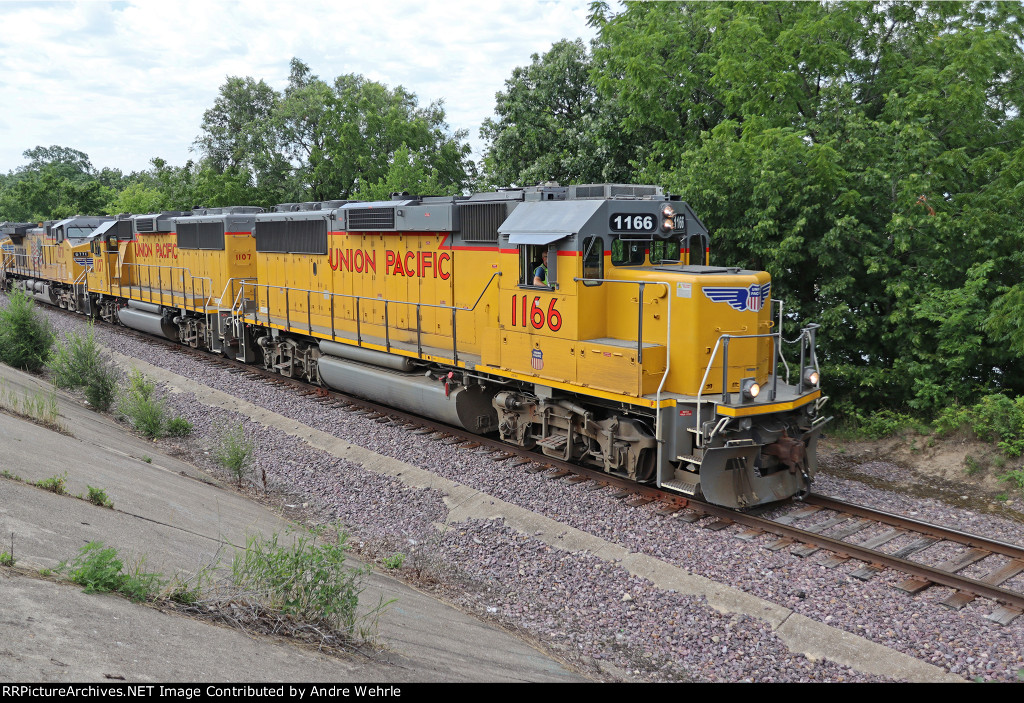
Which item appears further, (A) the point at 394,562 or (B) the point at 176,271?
(B) the point at 176,271

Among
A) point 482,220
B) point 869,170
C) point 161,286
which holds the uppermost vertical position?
point 869,170

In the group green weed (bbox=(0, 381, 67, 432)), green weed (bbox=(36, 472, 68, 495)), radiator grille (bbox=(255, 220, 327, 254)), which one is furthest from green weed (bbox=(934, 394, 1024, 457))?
green weed (bbox=(0, 381, 67, 432))

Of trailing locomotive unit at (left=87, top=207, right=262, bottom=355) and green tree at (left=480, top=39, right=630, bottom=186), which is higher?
green tree at (left=480, top=39, right=630, bottom=186)

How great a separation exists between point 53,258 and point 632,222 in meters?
27.8

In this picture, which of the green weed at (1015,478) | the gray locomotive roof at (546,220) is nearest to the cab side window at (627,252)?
the gray locomotive roof at (546,220)

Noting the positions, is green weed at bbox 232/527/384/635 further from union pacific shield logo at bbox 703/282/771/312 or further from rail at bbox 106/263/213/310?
rail at bbox 106/263/213/310

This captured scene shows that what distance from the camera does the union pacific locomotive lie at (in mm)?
8906

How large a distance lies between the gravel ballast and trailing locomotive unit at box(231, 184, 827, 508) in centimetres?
85

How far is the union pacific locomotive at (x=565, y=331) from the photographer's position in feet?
29.2

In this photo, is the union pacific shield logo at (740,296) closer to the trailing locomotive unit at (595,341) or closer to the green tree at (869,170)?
the trailing locomotive unit at (595,341)

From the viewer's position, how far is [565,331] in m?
9.83

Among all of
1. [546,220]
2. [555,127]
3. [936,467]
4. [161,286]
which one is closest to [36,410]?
[546,220]

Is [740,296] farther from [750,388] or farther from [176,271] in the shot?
[176,271]

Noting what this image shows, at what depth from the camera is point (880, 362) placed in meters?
12.8
